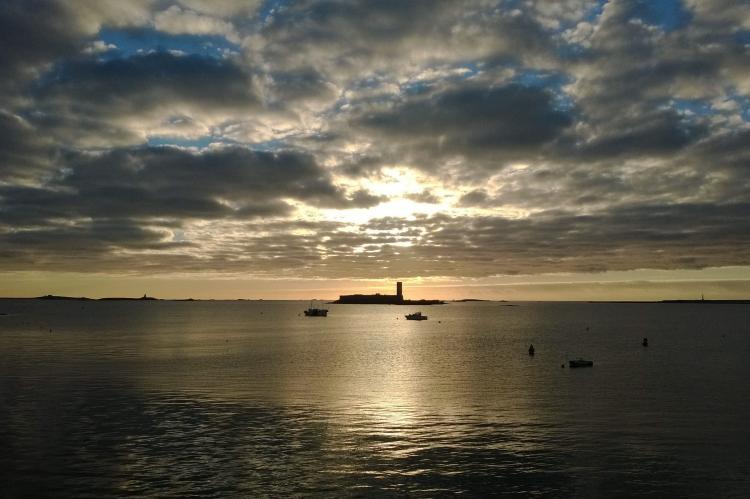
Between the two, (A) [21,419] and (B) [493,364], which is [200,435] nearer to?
(A) [21,419]

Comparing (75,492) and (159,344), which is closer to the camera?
(75,492)

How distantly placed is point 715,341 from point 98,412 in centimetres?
14460

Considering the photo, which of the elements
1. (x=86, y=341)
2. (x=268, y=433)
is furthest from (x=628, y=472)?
(x=86, y=341)

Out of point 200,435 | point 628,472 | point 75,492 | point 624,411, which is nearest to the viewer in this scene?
point 75,492

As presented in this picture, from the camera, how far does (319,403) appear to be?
6012 cm

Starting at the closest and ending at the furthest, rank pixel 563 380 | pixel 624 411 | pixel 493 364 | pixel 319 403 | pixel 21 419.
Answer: pixel 21 419
pixel 624 411
pixel 319 403
pixel 563 380
pixel 493 364

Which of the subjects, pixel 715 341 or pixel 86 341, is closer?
pixel 86 341

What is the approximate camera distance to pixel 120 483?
3434 centimetres

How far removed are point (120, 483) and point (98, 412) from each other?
71.8 feet

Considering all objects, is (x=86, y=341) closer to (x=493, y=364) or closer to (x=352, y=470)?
(x=493, y=364)

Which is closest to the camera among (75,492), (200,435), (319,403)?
(75,492)

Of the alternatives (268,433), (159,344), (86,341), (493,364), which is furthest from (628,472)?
(86,341)

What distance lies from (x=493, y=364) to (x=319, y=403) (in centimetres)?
4440

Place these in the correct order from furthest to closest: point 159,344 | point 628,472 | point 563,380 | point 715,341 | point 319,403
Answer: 1. point 715,341
2. point 159,344
3. point 563,380
4. point 319,403
5. point 628,472
